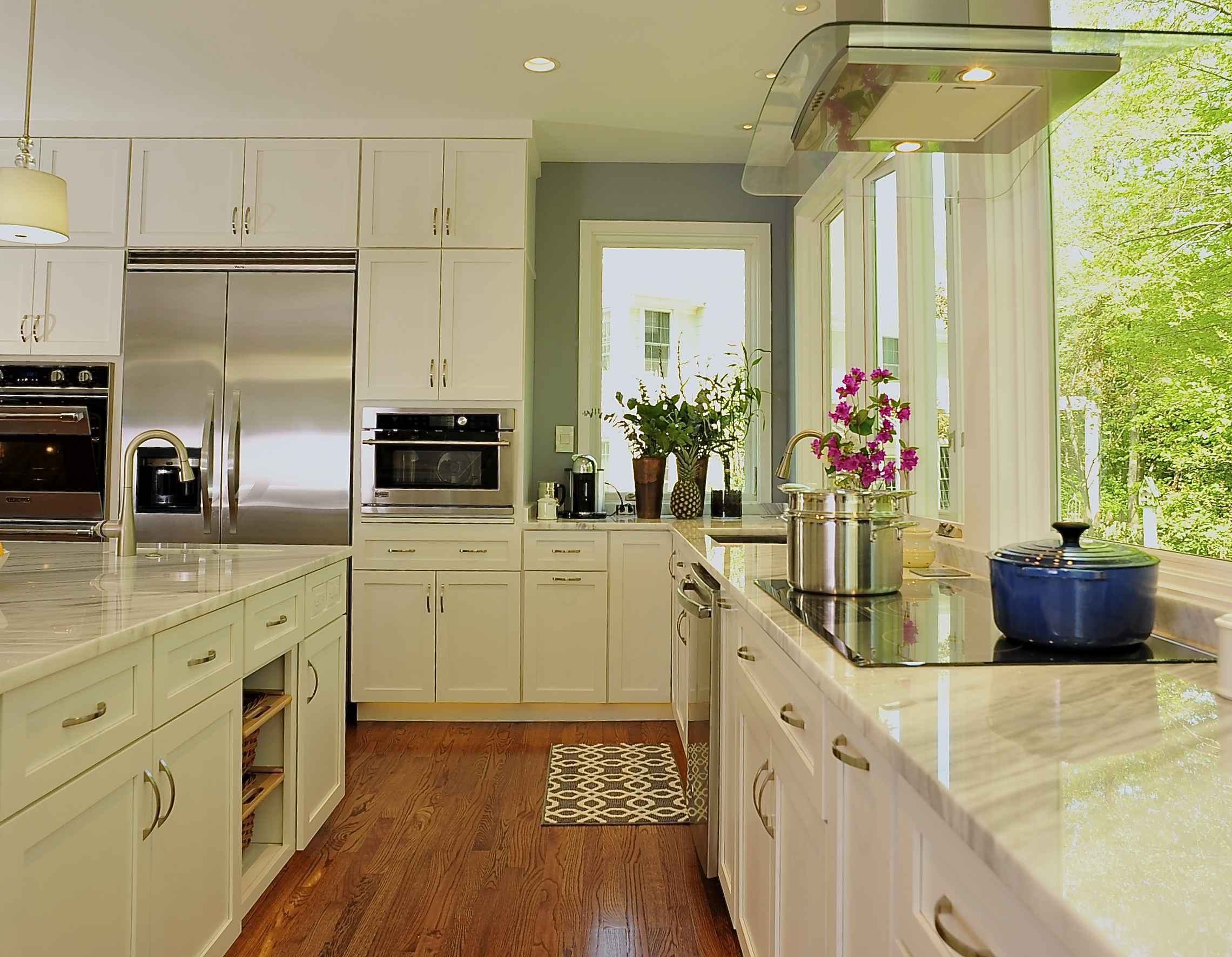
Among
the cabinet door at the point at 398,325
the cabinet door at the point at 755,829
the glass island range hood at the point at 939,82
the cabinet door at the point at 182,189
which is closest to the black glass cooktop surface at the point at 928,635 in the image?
the cabinet door at the point at 755,829

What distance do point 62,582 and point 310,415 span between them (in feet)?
6.61

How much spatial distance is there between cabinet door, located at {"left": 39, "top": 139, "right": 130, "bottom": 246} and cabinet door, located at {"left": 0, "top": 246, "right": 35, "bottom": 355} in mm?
259

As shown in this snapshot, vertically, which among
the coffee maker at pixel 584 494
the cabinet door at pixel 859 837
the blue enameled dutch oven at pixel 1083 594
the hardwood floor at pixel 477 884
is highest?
the coffee maker at pixel 584 494

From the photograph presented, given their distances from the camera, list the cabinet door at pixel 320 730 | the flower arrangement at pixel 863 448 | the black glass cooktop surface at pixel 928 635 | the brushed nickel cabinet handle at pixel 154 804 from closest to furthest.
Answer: the black glass cooktop surface at pixel 928 635 < the brushed nickel cabinet handle at pixel 154 804 < the flower arrangement at pixel 863 448 < the cabinet door at pixel 320 730

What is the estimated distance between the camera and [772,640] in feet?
4.96

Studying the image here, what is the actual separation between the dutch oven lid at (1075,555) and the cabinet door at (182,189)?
3.80 metres

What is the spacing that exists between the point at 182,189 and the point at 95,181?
41 centimetres

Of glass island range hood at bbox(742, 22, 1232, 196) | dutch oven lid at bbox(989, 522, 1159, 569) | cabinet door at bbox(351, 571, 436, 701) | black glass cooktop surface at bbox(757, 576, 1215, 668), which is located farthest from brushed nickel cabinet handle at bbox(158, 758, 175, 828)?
cabinet door at bbox(351, 571, 436, 701)

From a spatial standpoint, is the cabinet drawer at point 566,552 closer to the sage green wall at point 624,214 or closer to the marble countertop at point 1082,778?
the sage green wall at point 624,214

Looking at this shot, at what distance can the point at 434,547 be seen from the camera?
3.87 m

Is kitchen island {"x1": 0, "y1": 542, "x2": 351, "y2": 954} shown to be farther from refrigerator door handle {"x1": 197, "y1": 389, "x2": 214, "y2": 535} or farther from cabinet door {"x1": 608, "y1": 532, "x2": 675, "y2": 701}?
cabinet door {"x1": 608, "y1": 532, "x2": 675, "y2": 701}

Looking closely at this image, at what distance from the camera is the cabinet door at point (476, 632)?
3.86 meters

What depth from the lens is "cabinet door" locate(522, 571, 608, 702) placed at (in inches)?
152

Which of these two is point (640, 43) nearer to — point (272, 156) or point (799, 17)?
point (799, 17)
